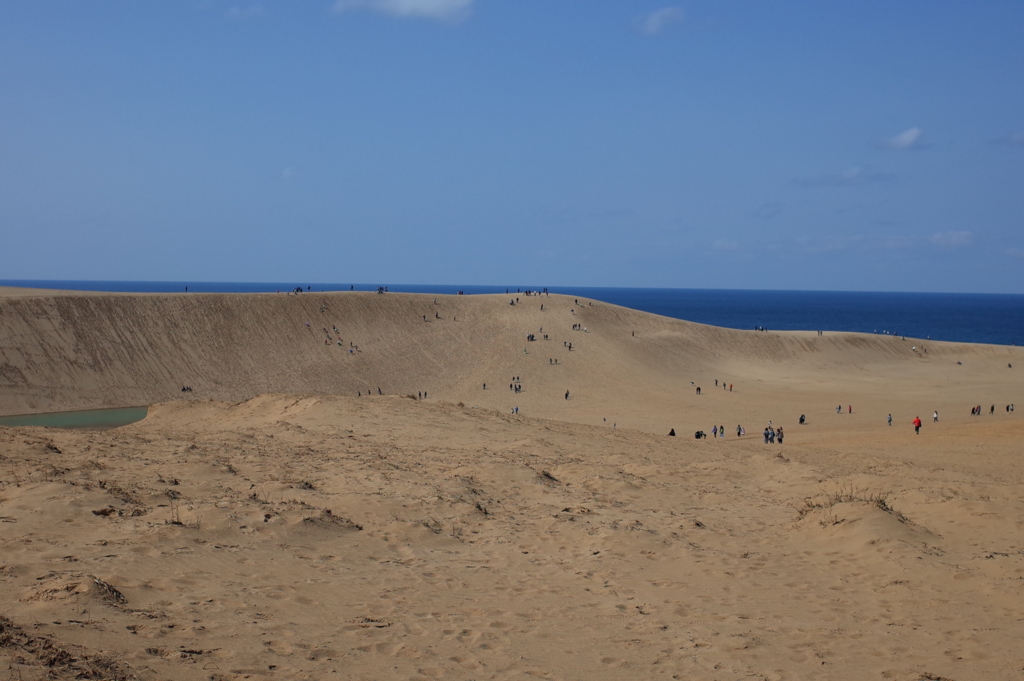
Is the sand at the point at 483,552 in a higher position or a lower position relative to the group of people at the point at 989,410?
higher

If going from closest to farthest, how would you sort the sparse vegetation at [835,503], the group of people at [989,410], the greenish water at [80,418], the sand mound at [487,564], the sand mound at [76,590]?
the sand mound at [76,590] → the sand mound at [487,564] → the sparse vegetation at [835,503] → the greenish water at [80,418] → the group of people at [989,410]

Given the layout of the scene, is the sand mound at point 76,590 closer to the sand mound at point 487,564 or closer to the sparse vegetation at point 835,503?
the sand mound at point 487,564

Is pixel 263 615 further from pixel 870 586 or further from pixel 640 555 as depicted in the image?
pixel 870 586

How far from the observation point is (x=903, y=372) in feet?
231

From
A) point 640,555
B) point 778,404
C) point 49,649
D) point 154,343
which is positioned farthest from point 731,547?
point 154,343

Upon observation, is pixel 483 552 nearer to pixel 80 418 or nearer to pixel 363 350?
pixel 80 418

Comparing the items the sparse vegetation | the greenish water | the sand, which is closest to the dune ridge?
the greenish water

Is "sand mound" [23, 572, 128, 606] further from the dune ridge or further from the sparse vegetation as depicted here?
the dune ridge

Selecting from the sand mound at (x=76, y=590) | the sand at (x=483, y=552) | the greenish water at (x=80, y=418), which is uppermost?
the sand mound at (x=76, y=590)

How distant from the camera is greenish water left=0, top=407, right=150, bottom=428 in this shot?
4025 centimetres

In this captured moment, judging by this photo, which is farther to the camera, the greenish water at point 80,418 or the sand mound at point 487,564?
the greenish water at point 80,418

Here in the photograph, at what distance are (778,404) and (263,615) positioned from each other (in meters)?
47.4

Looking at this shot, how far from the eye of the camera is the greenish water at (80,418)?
4025 centimetres

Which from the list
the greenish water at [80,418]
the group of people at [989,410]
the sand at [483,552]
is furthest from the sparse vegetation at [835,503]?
the greenish water at [80,418]
